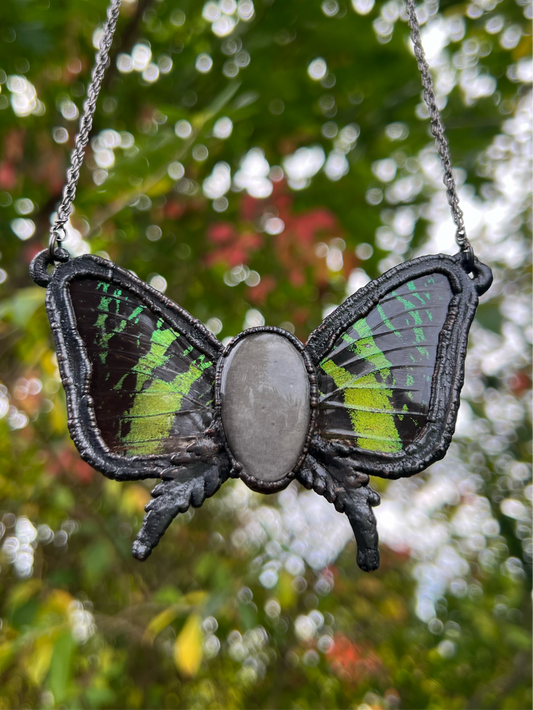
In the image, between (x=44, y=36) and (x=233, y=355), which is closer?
(x=233, y=355)

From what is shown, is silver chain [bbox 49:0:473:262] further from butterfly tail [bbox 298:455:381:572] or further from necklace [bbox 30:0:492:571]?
butterfly tail [bbox 298:455:381:572]

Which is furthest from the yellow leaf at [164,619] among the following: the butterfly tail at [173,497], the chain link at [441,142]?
the chain link at [441,142]

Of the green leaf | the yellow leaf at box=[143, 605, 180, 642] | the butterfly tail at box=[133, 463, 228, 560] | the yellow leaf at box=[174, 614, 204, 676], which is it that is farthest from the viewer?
the yellow leaf at box=[143, 605, 180, 642]

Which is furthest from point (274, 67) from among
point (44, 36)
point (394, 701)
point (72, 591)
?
point (394, 701)

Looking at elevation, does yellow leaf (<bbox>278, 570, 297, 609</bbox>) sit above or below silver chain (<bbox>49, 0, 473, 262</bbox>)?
below

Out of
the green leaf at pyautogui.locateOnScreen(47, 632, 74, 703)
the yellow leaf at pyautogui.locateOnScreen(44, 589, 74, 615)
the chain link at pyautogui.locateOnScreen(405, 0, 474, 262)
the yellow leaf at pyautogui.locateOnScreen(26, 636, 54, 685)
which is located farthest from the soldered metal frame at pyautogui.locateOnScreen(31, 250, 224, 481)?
the yellow leaf at pyautogui.locateOnScreen(44, 589, 74, 615)

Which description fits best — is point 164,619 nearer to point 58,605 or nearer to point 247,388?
point 58,605

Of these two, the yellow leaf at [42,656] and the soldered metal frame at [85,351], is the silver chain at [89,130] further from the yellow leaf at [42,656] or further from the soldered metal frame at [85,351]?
the yellow leaf at [42,656]

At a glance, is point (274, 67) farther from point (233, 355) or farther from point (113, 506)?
point (113, 506)
